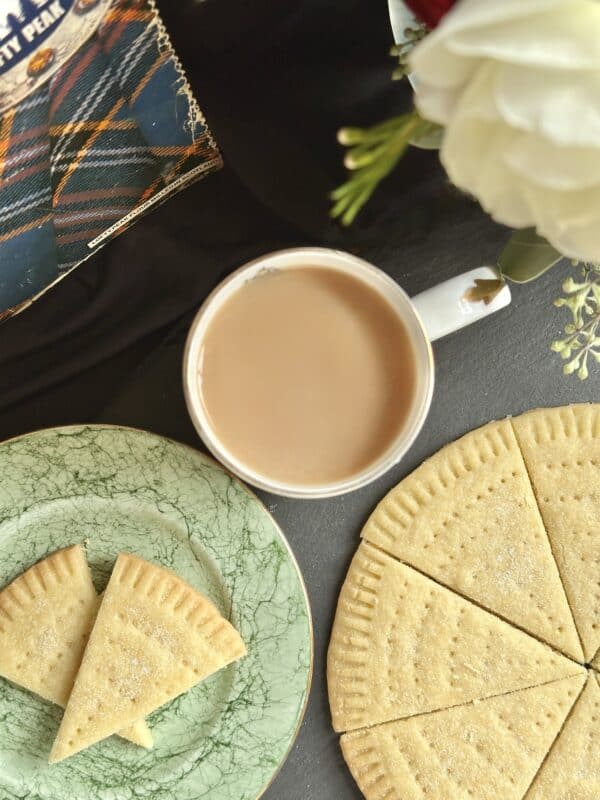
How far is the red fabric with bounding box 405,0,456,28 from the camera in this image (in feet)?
1.64

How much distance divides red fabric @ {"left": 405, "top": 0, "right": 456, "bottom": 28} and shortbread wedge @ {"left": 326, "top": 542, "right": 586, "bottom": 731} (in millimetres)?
677

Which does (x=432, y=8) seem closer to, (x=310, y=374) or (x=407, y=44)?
(x=407, y=44)

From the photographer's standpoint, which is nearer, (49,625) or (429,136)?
(429,136)

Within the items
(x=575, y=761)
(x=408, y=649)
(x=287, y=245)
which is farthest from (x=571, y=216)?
(x=575, y=761)

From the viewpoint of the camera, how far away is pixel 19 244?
85cm

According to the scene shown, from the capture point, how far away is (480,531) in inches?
41.6

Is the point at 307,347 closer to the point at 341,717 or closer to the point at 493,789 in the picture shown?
the point at 341,717

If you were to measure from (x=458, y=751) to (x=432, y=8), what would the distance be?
862 mm

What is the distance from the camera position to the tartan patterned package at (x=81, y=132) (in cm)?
59

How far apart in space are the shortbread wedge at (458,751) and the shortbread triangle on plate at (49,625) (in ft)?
0.95

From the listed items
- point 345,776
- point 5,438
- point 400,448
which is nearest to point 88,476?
point 5,438

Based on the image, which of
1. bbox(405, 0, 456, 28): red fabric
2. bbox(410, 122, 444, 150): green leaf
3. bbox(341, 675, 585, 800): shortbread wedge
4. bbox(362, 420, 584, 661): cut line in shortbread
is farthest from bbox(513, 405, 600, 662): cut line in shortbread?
bbox(405, 0, 456, 28): red fabric

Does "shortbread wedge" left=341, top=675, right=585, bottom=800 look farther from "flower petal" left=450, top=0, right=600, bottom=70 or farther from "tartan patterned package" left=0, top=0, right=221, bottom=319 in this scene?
"flower petal" left=450, top=0, right=600, bottom=70

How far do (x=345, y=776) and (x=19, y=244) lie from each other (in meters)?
0.73
